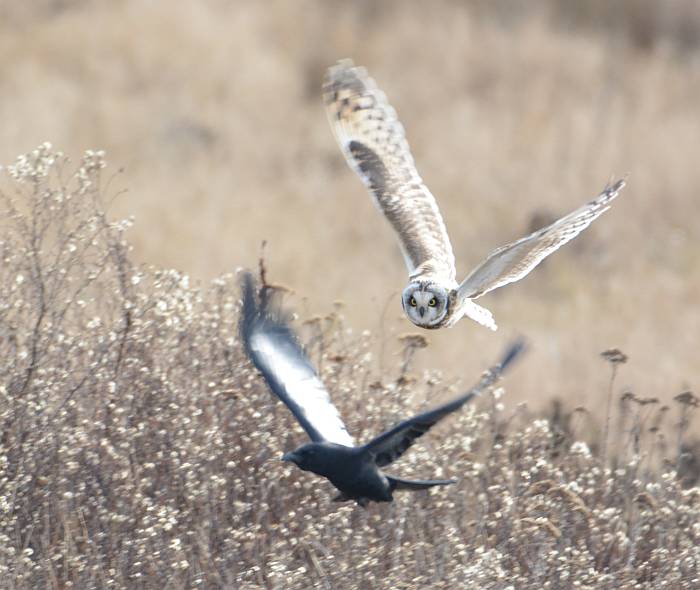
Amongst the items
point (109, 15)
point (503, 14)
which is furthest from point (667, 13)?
point (109, 15)

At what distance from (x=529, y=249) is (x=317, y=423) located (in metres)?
1.01

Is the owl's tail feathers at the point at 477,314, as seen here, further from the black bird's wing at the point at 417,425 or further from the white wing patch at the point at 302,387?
the black bird's wing at the point at 417,425

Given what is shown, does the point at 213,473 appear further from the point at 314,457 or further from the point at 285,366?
the point at 314,457

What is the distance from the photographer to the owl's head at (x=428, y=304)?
5691 millimetres

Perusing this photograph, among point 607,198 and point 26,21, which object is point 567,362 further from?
point 26,21

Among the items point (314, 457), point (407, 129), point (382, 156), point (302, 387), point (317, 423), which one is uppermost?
point (407, 129)

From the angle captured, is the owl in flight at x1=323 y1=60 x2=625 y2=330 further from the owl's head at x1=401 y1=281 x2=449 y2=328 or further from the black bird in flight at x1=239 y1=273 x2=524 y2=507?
the black bird in flight at x1=239 y1=273 x2=524 y2=507

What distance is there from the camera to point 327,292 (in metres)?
13.3

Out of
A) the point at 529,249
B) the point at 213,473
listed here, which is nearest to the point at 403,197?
the point at 529,249

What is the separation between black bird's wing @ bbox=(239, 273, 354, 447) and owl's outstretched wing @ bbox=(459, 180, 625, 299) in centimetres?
75

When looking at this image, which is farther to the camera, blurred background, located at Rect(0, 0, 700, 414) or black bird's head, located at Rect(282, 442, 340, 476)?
blurred background, located at Rect(0, 0, 700, 414)

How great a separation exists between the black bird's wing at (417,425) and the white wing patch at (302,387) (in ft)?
1.06

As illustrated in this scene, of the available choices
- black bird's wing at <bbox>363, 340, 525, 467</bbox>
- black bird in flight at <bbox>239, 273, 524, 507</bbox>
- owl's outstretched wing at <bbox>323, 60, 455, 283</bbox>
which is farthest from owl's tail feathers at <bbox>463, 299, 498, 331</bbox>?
black bird's wing at <bbox>363, 340, 525, 467</bbox>

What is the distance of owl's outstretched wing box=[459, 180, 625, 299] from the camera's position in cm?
525
